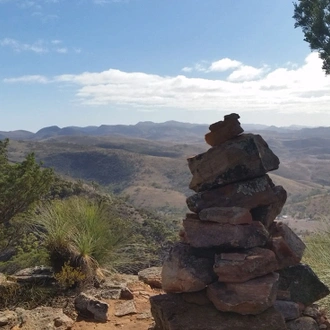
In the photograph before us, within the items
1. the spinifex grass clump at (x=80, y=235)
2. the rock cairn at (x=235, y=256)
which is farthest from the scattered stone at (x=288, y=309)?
the spinifex grass clump at (x=80, y=235)

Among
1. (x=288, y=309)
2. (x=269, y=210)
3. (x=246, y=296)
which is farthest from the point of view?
(x=269, y=210)

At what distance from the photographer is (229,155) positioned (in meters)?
5.98

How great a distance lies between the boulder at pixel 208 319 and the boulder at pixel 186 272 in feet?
0.86

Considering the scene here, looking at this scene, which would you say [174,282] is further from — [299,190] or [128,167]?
[299,190]

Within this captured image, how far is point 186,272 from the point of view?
5.55 meters

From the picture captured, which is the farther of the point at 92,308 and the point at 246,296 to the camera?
the point at 92,308

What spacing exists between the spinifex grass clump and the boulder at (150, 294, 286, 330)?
9.19 ft

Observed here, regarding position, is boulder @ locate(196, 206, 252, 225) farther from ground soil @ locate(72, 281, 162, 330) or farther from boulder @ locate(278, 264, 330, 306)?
ground soil @ locate(72, 281, 162, 330)

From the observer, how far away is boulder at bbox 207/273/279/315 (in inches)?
204

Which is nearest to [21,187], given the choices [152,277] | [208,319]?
[152,277]

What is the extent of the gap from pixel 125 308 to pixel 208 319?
2569mm

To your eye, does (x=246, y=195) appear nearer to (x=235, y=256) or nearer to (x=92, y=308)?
(x=235, y=256)

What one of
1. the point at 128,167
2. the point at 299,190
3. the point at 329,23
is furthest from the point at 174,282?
the point at 299,190

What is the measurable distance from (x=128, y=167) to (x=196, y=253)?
445ft
